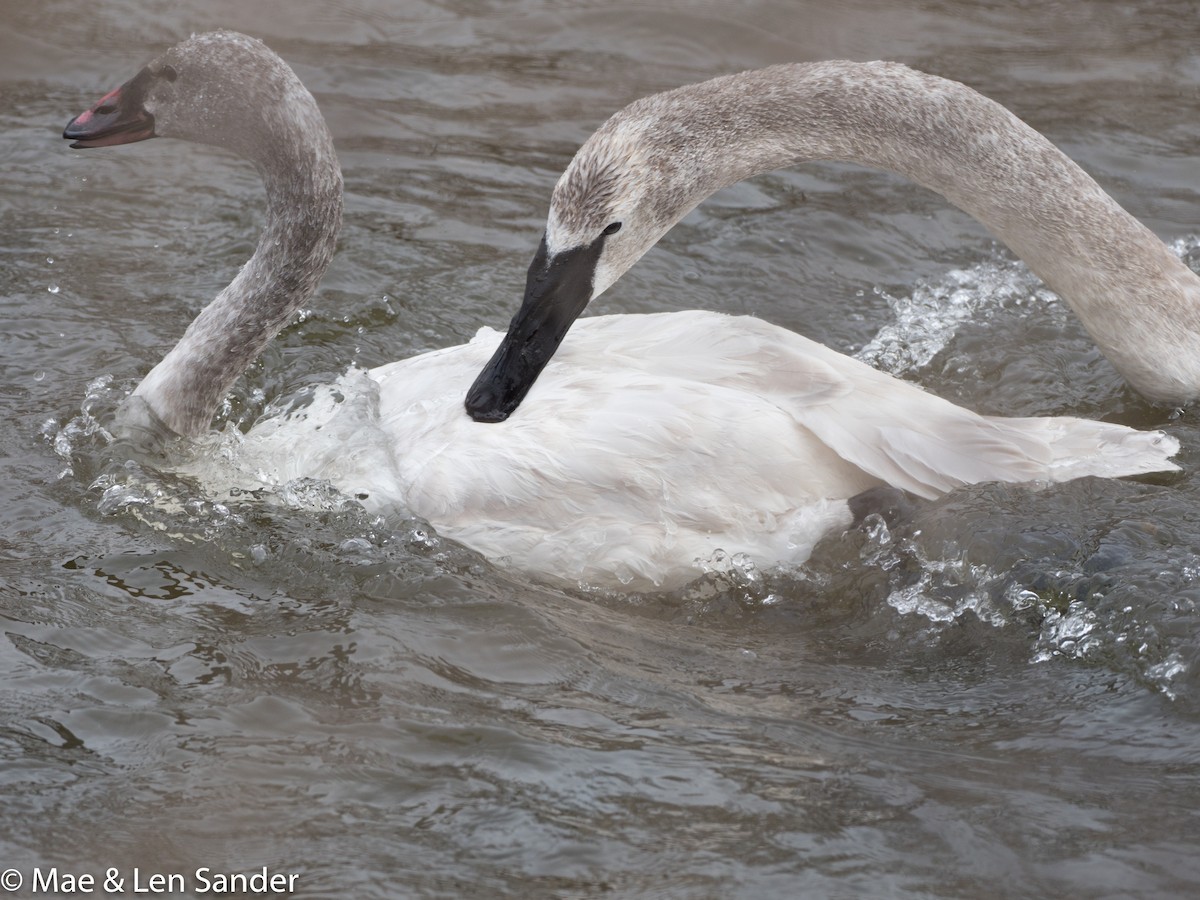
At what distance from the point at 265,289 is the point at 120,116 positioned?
0.71 m

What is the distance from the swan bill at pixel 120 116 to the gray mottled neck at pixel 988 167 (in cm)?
180

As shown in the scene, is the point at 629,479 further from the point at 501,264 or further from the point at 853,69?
the point at 501,264

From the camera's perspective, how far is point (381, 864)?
3.00 m

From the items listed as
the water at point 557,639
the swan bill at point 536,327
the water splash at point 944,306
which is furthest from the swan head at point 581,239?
the water splash at point 944,306

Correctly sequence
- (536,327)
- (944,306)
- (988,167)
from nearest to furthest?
(536,327) → (988,167) → (944,306)

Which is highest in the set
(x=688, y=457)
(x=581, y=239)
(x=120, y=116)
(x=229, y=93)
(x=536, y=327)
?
(x=229, y=93)

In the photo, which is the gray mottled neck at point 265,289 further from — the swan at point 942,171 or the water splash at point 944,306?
the water splash at point 944,306

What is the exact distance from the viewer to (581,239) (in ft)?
14.3

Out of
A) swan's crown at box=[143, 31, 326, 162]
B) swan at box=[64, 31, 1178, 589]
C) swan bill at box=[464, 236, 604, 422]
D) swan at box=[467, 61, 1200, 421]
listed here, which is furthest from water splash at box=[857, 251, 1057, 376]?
swan's crown at box=[143, 31, 326, 162]

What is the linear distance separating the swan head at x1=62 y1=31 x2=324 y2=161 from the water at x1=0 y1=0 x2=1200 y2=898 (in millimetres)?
988

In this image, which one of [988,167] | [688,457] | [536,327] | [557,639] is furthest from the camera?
[988,167]

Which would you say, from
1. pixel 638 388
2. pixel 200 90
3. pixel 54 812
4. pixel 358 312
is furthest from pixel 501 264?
pixel 54 812

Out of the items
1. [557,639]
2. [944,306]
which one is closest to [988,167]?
[944,306]

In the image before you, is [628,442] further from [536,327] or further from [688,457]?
[536,327]
